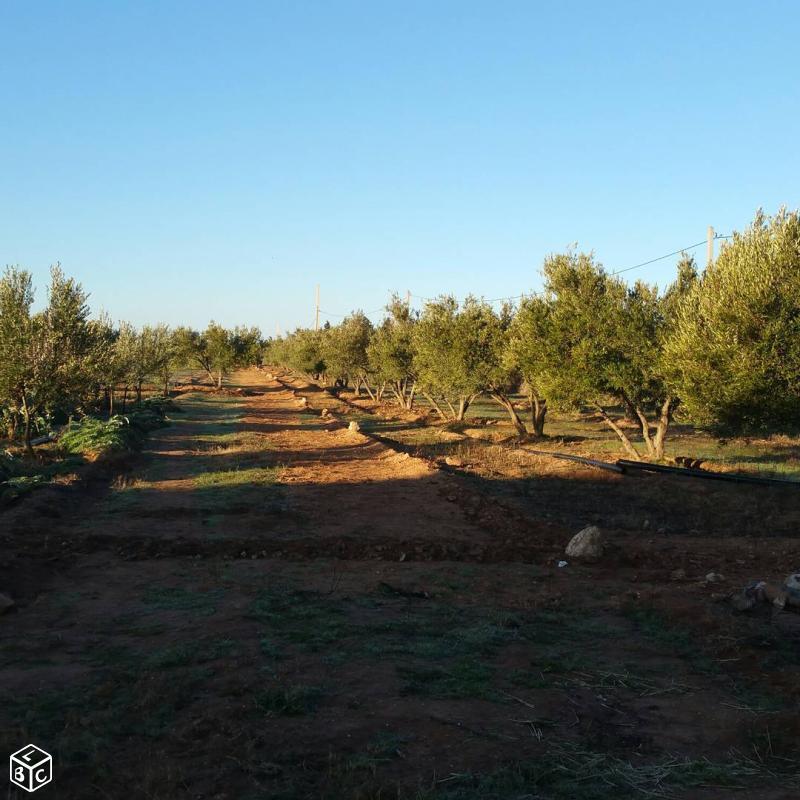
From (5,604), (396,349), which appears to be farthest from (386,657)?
(396,349)

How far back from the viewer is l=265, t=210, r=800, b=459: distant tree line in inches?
667

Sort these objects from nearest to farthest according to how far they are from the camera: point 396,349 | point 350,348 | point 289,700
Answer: point 289,700
point 396,349
point 350,348

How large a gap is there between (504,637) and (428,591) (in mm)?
2232

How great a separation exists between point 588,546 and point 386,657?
5843 millimetres

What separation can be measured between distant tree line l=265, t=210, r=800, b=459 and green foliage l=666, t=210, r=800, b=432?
0.09ft

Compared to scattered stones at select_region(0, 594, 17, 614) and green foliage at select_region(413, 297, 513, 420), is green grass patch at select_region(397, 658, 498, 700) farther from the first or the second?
green foliage at select_region(413, 297, 513, 420)

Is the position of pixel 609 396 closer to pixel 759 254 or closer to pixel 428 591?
pixel 759 254

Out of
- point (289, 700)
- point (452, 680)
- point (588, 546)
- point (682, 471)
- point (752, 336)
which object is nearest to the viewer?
point (289, 700)

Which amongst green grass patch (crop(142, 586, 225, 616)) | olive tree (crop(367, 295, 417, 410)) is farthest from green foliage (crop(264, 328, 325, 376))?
green grass patch (crop(142, 586, 225, 616))

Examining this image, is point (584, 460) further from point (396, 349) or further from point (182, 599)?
point (396, 349)

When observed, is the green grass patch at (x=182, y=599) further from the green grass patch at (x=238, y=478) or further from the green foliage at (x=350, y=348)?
the green foliage at (x=350, y=348)

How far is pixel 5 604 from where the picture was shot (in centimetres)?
873

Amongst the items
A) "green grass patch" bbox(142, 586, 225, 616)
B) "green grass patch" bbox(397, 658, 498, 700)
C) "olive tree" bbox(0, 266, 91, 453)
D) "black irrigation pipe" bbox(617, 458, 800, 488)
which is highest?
"olive tree" bbox(0, 266, 91, 453)

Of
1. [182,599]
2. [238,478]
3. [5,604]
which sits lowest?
[182,599]
